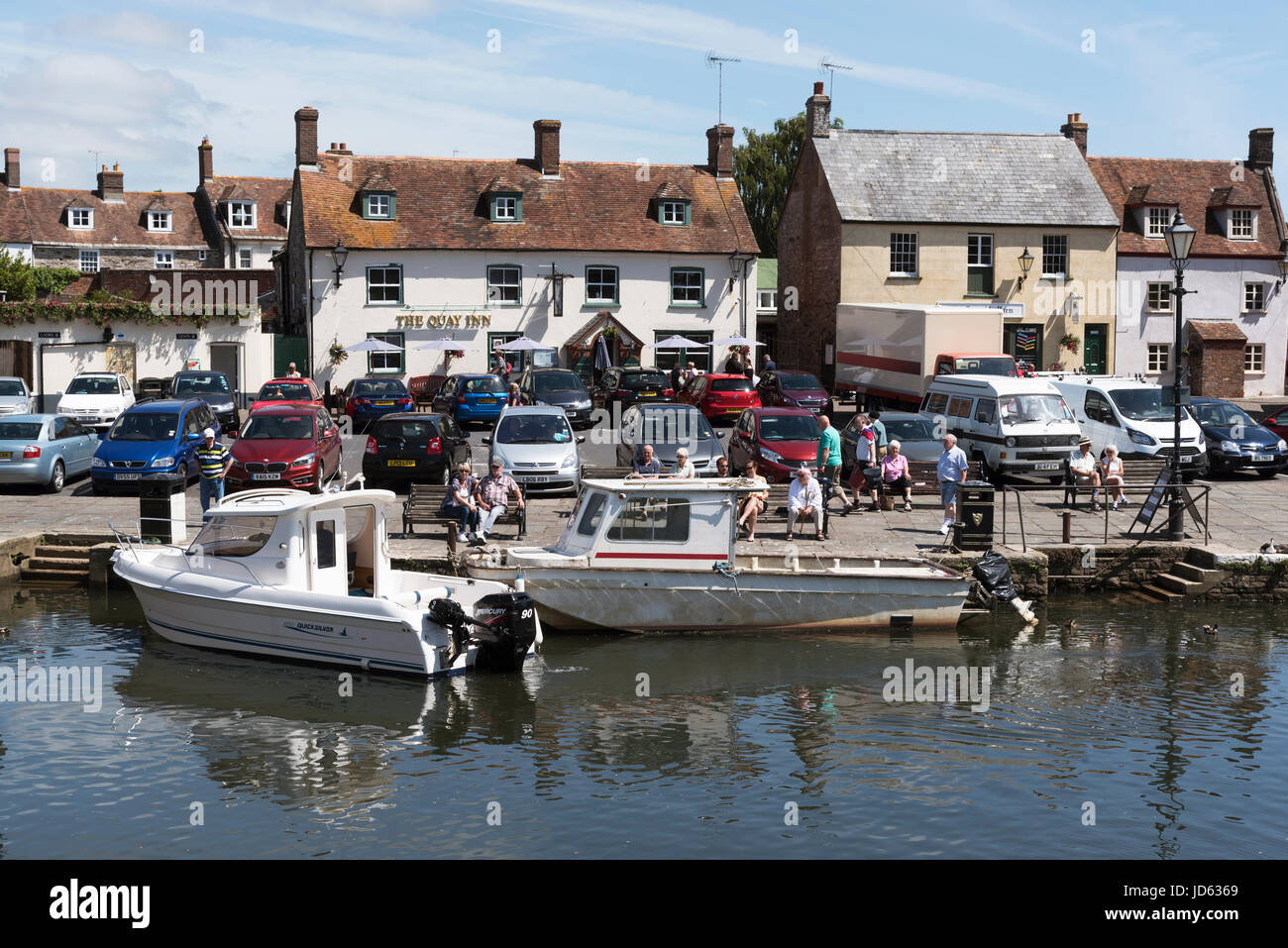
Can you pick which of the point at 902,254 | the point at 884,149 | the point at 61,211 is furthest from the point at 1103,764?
the point at 61,211

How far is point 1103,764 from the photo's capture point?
13797mm

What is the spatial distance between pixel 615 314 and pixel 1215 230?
22.1 metres

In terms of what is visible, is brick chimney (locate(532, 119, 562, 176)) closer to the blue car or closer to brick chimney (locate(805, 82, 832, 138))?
brick chimney (locate(805, 82, 832, 138))

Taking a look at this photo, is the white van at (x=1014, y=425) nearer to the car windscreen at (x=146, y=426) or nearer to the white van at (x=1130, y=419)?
the white van at (x=1130, y=419)

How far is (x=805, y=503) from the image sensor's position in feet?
70.7

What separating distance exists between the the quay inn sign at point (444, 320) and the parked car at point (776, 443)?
19705 mm

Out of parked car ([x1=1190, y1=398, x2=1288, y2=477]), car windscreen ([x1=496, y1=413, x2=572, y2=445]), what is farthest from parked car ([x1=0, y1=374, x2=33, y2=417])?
parked car ([x1=1190, y1=398, x2=1288, y2=477])

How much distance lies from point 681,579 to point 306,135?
32610 mm

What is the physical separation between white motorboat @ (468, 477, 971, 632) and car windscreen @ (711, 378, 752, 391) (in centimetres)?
1794

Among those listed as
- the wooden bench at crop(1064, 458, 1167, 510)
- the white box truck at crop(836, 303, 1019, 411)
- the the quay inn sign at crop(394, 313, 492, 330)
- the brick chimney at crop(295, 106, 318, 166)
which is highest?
the brick chimney at crop(295, 106, 318, 166)

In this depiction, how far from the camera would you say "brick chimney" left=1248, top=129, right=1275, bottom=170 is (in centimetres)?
5016

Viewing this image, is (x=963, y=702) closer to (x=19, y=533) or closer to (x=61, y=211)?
(x=19, y=533)
